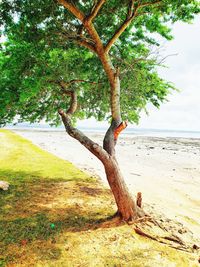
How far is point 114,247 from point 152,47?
6369 millimetres

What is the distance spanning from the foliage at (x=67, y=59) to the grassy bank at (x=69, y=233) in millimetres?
4207

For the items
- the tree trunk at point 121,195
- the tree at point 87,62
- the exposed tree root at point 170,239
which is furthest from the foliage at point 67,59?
the exposed tree root at point 170,239

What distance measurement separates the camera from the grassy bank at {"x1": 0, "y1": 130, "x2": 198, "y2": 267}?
5578mm

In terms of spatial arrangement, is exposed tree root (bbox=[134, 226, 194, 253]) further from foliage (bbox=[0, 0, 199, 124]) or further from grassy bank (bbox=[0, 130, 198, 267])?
foliage (bbox=[0, 0, 199, 124])

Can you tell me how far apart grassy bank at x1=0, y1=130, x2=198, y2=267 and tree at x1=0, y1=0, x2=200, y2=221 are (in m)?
1.13

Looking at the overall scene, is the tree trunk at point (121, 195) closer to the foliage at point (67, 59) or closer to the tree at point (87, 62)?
the tree at point (87, 62)

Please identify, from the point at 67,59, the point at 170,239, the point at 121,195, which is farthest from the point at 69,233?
the point at 67,59

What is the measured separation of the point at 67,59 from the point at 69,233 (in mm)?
7491

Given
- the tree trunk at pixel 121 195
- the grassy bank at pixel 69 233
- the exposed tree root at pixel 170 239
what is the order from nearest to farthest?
the grassy bank at pixel 69 233 → the exposed tree root at pixel 170 239 → the tree trunk at pixel 121 195

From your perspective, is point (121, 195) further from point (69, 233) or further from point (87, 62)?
point (87, 62)

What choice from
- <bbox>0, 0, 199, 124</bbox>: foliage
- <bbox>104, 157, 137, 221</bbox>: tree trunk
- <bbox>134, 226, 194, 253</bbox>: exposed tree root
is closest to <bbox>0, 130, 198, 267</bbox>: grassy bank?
<bbox>134, 226, 194, 253</bbox>: exposed tree root

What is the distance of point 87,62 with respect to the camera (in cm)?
1145

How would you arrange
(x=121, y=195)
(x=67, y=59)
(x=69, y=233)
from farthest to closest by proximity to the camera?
(x=67, y=59) < (x=121, y=195) < (x=69, y=233)

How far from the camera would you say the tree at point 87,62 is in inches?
300
